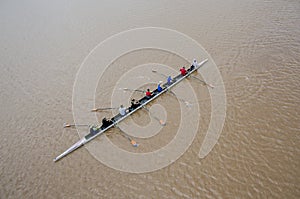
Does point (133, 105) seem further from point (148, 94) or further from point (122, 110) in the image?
point (148, 94)

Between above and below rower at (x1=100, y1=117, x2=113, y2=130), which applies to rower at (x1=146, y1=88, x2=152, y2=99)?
above

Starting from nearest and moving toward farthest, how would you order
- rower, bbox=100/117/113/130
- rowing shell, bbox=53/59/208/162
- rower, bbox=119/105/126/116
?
rowing shell, bbox=53/59/208/162
rower, bbox=100/117/113/130
rower, bbox=119/105/126/116

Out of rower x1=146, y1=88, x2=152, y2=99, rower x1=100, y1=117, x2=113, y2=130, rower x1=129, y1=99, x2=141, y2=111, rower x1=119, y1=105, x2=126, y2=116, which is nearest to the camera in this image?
rower x1=100, y1=117, x2=113, y2=130

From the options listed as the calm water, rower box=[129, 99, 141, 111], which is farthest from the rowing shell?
the calm water

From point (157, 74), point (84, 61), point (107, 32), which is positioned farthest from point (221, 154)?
point (107, 32)

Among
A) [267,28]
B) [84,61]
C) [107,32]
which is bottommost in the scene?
[267,28]

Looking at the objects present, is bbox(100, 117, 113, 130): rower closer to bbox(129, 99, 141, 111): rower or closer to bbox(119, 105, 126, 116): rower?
bbox(119, 105, 126, 116): rower

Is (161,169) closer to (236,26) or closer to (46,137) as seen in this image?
(46,137)

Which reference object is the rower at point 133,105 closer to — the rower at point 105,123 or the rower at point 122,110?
the rower at point 122,110

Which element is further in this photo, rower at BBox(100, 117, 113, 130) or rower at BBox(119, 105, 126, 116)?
rower at BBox(119, 105, 126, 116)

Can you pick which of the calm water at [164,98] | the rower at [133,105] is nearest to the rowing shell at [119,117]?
the rower at [133,105]
